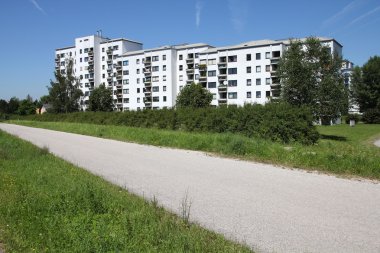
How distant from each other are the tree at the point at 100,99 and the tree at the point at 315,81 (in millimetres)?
71454

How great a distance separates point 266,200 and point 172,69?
95.9m

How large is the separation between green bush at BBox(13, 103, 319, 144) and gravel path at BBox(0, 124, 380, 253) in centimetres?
992

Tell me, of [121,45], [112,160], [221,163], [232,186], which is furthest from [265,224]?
[121,45]

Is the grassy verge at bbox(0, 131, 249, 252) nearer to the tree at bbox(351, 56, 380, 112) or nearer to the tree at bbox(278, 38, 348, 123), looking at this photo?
the tree at bbox(278, 38, 348, 123)

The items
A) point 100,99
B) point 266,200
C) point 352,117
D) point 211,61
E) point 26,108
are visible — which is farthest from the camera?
point 26,108

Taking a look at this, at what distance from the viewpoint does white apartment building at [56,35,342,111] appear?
8556 centimetres

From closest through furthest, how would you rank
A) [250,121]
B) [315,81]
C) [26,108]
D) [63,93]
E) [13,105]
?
[250,121] < [315,81] < [63,93] < [13,105] < [26,108]

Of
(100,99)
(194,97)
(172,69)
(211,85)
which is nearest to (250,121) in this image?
(194,97)

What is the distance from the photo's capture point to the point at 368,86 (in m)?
80.1

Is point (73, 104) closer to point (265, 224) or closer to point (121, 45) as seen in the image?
point (121, 45)

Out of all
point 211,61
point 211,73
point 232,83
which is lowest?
point 232,83

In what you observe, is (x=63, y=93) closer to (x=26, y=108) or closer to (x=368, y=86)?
(x=26, y=108)

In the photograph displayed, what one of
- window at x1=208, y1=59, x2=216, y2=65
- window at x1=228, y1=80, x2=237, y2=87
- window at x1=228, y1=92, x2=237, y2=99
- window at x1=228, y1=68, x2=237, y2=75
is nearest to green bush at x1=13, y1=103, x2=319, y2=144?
window at x1=228, y1=92, x2=237, y2=99

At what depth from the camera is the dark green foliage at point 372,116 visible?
240 feet
